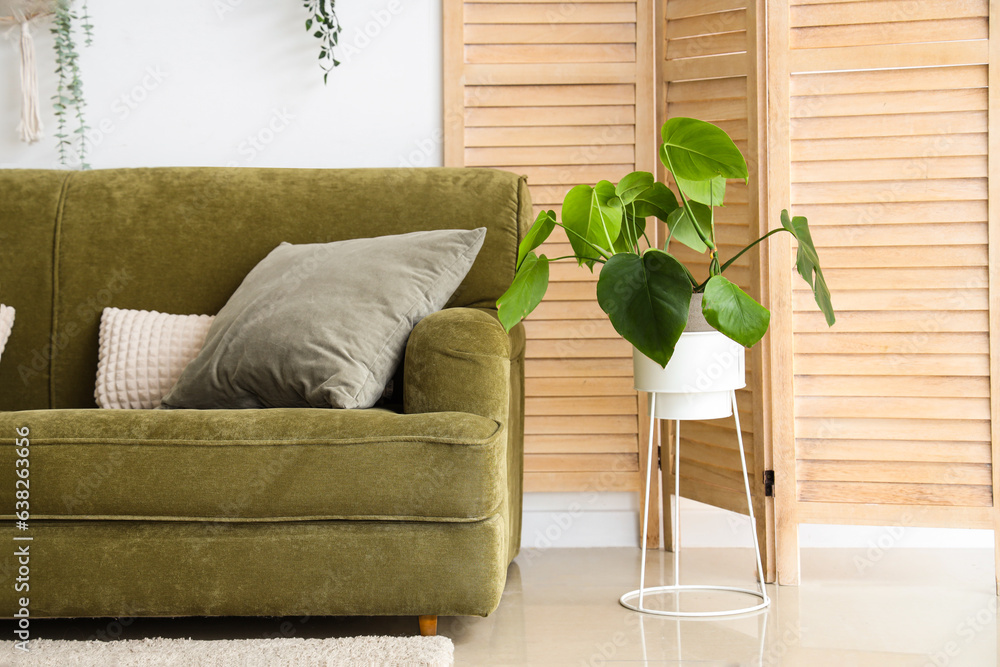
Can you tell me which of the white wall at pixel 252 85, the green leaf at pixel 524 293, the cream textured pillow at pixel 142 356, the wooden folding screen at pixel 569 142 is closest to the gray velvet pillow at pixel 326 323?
the cream textured pillow at pixel 142 356

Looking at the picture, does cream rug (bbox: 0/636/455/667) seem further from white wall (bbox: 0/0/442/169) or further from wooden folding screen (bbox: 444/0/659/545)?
white wall (bbox: 0/0/442/169)

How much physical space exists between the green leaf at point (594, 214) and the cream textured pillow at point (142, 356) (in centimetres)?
90

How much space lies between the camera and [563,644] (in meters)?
1.58

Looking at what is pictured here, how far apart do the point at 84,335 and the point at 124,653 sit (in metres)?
0.88

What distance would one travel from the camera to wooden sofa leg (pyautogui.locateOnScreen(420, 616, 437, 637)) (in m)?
1.54

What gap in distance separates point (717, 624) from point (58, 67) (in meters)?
2.35

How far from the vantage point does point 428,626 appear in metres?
1.54

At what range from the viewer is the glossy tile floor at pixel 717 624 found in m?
1.51

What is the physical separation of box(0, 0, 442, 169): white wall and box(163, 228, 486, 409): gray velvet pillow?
0.64 metres

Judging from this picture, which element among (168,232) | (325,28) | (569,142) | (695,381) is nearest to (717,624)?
(695,381)

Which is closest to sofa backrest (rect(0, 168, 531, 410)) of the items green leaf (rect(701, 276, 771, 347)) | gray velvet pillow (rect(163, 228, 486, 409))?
gray velvet pillow (rect(163, 228, 486, 409))

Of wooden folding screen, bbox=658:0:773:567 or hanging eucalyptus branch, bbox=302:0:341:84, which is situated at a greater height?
hanging eucalyptus branch, bbox=302:0:341:84

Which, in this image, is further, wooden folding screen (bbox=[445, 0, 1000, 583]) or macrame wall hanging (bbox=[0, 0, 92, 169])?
macrame wall hanging (bbox=[0, 0, 92, 169])

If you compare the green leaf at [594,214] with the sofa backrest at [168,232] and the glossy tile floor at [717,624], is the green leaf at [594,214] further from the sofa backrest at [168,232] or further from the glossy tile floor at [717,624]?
the glossy tile floor at [717,624]
